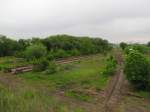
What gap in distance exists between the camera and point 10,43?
7494cm

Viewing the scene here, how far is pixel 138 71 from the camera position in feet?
96.3

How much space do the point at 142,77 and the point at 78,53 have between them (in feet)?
183

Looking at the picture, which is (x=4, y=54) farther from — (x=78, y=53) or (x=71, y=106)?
(x=71, y=106)

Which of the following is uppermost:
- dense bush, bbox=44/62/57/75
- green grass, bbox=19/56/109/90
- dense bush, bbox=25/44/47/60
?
dense bush, bbox=25/44/47/60

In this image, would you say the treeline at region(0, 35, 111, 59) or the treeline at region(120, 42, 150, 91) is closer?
the treeline at region(120, 42, 150, 91)

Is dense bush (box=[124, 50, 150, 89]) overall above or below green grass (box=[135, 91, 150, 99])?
above

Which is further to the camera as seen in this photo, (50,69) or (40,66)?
(40,66)

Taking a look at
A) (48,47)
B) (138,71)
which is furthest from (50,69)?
(48,47)

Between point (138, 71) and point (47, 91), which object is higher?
point (138, 71)

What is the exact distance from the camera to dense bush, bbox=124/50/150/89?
29.2 m

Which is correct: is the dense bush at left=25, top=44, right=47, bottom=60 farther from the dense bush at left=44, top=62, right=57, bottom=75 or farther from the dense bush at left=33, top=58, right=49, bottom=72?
the dense bush at left=44, top=62, right=57, bottom=75

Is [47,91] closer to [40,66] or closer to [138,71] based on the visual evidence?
[138,71]

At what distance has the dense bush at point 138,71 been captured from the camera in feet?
95.7

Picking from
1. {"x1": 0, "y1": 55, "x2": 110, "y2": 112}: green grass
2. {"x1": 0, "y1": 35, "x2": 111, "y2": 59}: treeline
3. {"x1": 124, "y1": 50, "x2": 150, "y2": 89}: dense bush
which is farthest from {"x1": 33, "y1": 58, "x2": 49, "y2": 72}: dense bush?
{"x1": 0, "y1": 35, "x2": 111, "y2": 59}: treeline
